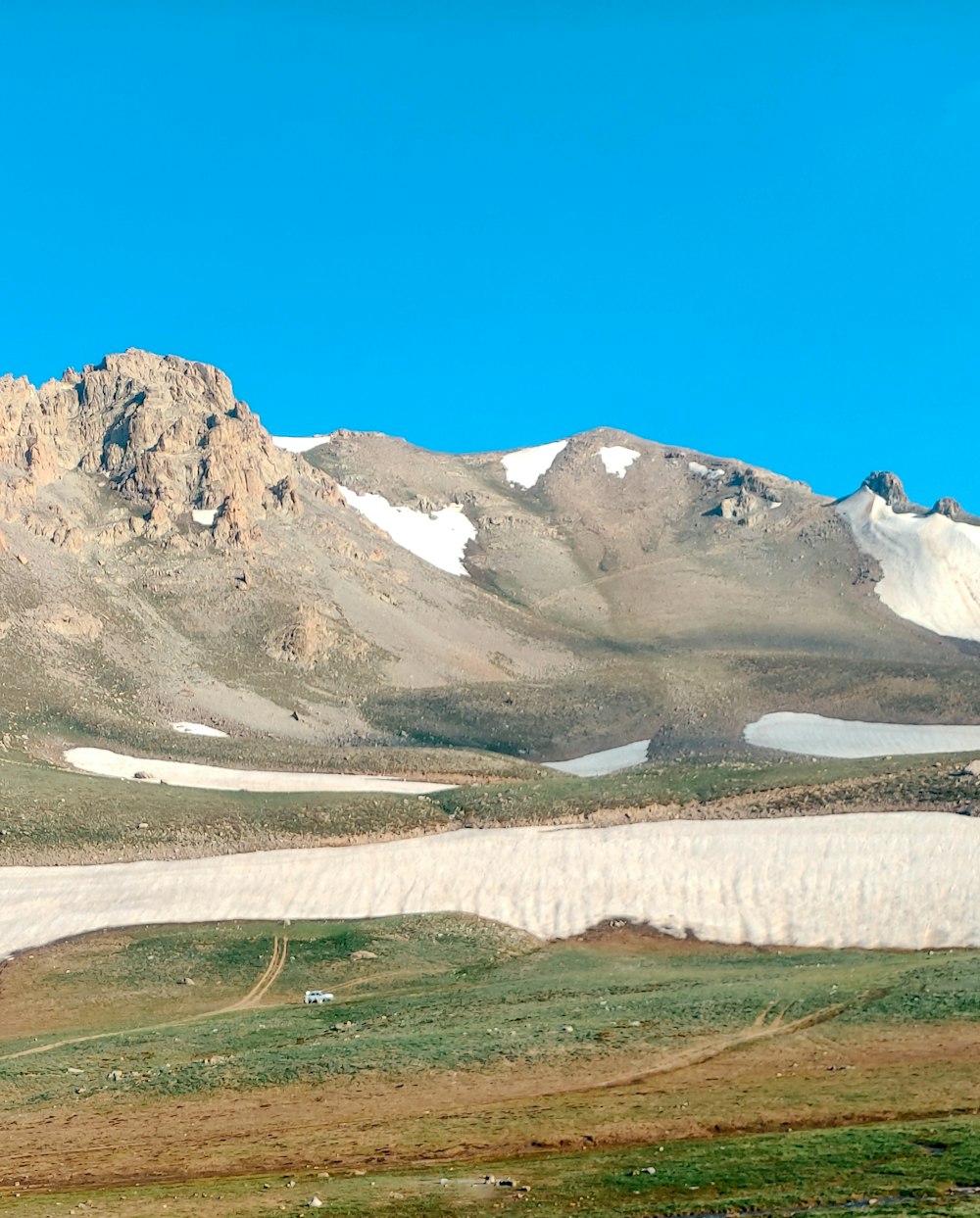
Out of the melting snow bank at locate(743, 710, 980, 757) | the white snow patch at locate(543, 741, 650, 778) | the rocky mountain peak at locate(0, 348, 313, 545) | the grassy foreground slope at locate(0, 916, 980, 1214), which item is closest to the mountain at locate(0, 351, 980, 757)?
the rocky mountain peak at locate(0, 348, 313, 545)

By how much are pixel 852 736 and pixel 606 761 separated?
87.7 ft

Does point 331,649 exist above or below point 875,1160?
above

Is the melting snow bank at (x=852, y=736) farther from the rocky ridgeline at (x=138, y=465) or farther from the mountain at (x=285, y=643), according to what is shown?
the rocky ridgeline at (x=138, y=465)

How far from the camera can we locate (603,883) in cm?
6756

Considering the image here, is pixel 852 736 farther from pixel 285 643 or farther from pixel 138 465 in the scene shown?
pixel 138 465

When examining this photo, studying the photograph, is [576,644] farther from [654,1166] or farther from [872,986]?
[654,1166]

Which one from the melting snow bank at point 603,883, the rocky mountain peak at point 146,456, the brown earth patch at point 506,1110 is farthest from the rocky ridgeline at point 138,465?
the brown earth patch at point 506,1110

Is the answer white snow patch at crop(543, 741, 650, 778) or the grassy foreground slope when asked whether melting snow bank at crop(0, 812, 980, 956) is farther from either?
white snow patch at crop(543, 741, 650, 778)

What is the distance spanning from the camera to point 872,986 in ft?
139

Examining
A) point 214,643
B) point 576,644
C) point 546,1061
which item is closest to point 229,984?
point 546,1061

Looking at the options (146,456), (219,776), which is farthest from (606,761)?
(146,456)

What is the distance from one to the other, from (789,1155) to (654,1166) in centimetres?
255

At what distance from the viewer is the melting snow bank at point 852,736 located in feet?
450

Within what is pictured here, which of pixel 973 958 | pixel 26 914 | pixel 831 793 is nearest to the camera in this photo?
pixel 973 958
